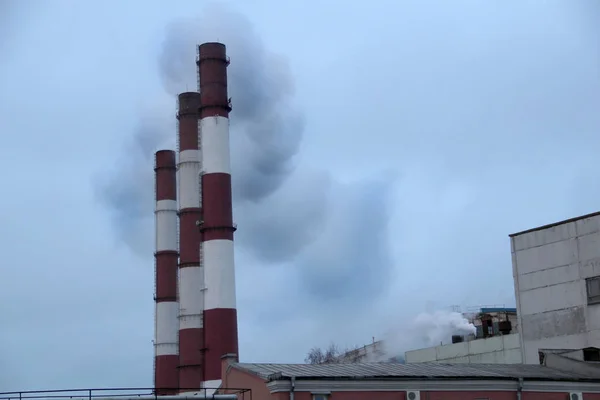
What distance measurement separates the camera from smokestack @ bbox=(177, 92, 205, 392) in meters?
56.1

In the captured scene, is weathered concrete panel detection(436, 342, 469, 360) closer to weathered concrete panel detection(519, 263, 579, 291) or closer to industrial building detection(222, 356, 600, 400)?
weathered concrete panel detection(519, 263, 579, 291)

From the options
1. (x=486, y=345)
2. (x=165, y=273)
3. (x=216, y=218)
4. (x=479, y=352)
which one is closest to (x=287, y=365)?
(x=216, y=218)

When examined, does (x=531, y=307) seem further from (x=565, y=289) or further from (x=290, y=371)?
(x=290, y=371)

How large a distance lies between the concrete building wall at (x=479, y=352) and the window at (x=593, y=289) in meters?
12.1

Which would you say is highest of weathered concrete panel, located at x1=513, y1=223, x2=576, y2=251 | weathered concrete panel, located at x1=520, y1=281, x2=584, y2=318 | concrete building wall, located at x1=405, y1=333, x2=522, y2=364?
weathered concrete panel, located at x1=513, y1=223, x2=576, y2=251

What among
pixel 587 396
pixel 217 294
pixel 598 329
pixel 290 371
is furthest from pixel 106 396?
pixel 217 294

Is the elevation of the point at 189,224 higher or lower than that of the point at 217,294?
higher

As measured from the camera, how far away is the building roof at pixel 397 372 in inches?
1072

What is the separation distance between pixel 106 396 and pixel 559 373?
16220 mm

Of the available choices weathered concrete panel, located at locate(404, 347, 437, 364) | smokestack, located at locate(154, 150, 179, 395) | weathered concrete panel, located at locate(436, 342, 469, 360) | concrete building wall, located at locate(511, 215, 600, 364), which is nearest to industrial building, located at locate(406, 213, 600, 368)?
concrete building wall, located at locate(511, 215, 600, 364)

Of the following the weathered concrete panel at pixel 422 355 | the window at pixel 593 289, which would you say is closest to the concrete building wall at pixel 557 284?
the window at pixel 593 289

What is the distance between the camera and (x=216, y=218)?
52.8 meters

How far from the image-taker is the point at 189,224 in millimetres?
60031

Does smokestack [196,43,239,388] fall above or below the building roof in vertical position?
above
